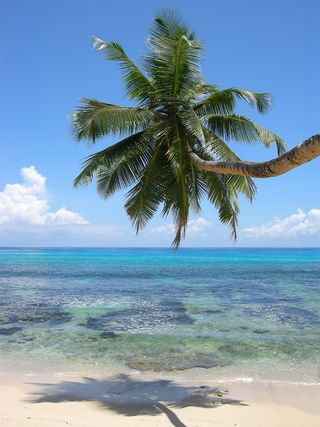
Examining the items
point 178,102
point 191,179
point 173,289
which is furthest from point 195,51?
point 173,289

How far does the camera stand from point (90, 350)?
1152 centimetres

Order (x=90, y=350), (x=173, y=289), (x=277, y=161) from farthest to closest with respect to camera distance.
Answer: (x=173, y=289) → (x=90, y=350) → (x=277, y=161)

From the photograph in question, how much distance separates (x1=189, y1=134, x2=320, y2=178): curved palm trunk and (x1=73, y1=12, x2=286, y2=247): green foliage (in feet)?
5.98

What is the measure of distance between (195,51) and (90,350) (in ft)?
25.4

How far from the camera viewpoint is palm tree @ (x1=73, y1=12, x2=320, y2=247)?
28.8 ft

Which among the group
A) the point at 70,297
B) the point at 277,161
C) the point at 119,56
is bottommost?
the point at 70,297

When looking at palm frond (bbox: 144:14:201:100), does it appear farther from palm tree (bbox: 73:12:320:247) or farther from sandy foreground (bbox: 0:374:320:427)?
sandy foreground (bbox: 0:374:320:427)

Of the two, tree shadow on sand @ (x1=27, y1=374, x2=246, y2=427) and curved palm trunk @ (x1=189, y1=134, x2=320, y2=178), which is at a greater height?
curved palm trunk @ (x1=189, y1=134, x2=320, y2=178)

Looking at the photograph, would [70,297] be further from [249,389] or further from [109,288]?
[249,389]

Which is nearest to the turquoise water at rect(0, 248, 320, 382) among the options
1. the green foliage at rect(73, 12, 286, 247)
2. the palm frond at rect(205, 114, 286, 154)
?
the green foliage at rect(73, 12, 286, 247)

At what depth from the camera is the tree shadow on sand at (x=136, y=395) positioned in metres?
7.20

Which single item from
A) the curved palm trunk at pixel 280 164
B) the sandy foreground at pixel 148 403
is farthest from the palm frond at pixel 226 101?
the sandy foreground at pixel 148 403

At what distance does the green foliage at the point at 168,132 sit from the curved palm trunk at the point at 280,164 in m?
1.82

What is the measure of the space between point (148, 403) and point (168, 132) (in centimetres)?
507
